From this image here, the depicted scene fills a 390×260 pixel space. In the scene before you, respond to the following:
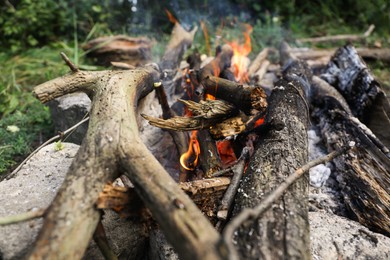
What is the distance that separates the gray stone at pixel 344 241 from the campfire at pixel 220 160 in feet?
0.56

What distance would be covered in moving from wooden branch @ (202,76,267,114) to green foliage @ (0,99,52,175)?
1751mm

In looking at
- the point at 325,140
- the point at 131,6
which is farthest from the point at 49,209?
the point at 131,6

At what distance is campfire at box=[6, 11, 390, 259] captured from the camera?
4.50ft

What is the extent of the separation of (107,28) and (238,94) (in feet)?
14.3

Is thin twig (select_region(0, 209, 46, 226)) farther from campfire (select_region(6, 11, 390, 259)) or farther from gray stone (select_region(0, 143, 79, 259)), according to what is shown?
gray stone (select_region(0, 143, 79, 259))

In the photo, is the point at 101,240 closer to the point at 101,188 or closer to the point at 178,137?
the point at 101,188

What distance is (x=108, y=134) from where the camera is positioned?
1.68 metres

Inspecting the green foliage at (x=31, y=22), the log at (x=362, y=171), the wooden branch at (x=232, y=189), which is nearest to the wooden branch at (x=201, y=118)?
the wooden branch at (x=232, y=189)

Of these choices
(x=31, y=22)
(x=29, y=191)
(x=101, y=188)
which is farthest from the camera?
(x=31, y=22)

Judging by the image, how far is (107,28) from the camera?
5.91m

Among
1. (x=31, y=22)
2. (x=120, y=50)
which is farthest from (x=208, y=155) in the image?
(x=31, y=22)

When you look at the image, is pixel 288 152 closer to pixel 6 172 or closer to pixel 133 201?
pixel 133 201

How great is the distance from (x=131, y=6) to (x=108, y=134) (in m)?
5.13

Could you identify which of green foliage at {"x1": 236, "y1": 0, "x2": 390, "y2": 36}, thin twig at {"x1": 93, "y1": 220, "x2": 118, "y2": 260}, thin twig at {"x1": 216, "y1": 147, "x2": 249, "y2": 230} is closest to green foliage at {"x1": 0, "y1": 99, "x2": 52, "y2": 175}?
thin twig at {"x1": 93, "y1": 220, "x2": 118, "y2": 260}
